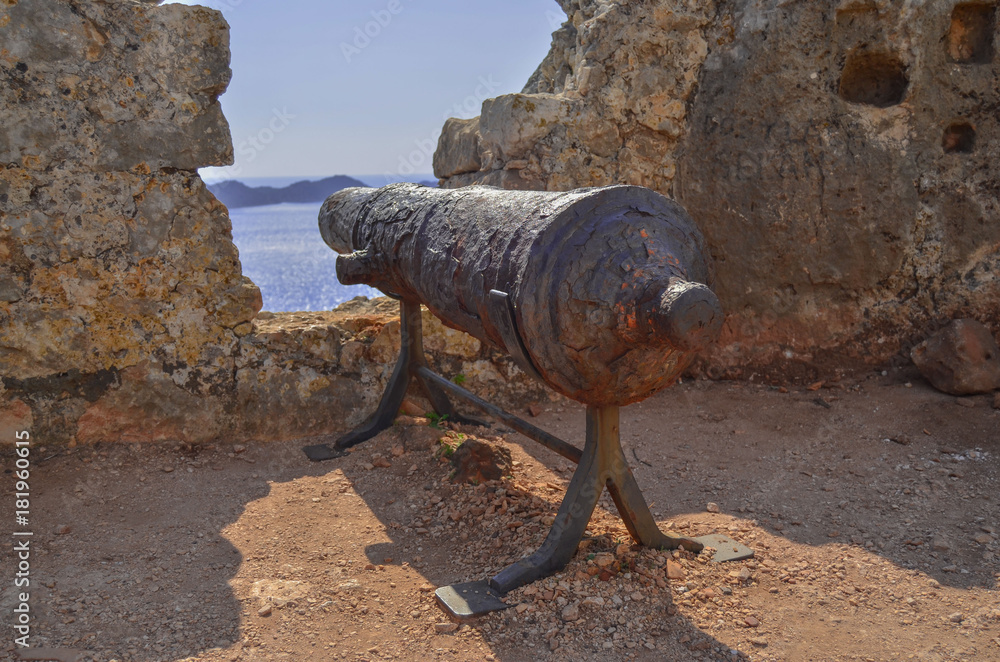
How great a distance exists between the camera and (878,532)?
3.29 metres

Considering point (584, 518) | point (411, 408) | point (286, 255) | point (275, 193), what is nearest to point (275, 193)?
point (275, 193)

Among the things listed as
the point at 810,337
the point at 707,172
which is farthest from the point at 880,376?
the point at 707,172

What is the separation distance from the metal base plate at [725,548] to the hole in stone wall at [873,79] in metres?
3.05

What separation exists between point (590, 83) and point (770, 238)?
5.14 feet

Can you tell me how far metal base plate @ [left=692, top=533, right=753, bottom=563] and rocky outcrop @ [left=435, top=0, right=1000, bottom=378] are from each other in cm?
209

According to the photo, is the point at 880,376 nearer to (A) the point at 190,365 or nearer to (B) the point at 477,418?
(B) the point at 477,418

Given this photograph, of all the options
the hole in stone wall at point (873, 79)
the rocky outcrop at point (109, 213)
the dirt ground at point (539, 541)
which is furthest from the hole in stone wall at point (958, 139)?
the rocky outcrop at point (109, 213)

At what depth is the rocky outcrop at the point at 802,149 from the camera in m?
4.55

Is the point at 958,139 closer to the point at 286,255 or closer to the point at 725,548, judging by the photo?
the point at 725,548

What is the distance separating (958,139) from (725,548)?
3198 mm

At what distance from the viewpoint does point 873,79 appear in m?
4.76

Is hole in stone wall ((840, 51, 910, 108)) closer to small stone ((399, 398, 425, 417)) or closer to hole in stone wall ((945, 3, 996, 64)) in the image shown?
hole in stone wall ((945, 3, 996, 64))

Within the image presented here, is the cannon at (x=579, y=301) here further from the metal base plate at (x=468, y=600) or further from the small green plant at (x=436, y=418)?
the small green plant at (x=436, y=418)

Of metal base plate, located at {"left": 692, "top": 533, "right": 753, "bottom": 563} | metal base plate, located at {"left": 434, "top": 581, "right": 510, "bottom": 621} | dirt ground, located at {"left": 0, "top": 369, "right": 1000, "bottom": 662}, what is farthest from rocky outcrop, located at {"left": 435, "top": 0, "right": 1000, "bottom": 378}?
metal base plate, located at {"left": 434, "top": 581, "right": 510, "bottom": 621}
